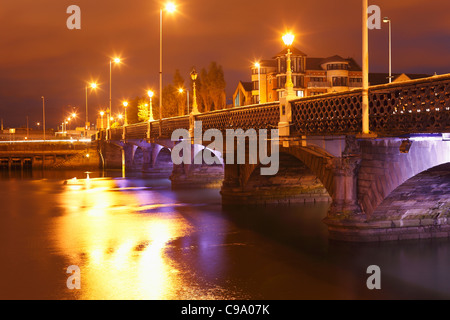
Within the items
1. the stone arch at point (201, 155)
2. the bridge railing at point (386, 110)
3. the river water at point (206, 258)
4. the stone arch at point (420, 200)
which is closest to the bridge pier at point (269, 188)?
the river water at point (206, 258)

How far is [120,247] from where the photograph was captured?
2450cm

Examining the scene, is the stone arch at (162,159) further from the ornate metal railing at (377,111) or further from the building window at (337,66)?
the ornate metal railing at (377,111)

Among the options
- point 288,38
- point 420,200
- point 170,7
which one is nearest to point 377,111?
point 420,200

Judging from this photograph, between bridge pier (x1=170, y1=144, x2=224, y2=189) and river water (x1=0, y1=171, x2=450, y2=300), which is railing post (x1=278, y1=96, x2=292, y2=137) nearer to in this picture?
river water (x1=0, y1=171, x2=450, y2=300)

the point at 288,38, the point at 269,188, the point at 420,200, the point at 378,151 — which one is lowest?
the point at 269,188

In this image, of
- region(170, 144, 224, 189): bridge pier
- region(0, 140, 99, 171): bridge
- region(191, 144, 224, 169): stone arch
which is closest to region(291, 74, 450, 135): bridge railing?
region(191, 144, 224, 169): stone arch

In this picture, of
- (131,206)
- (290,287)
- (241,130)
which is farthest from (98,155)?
(290,287)

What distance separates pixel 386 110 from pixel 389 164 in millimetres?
2800

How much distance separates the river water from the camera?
1772 centimetres

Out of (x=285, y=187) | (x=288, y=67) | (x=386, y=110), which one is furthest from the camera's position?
(x=285, y=187)

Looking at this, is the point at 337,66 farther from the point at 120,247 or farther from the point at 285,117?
the point at 120,247

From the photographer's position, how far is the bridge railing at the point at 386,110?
16125 mm

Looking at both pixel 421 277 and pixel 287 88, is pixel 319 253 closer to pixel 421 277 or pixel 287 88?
pixel 421 277
